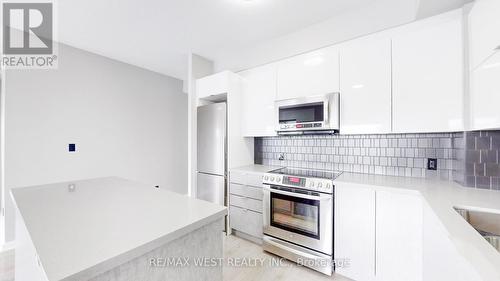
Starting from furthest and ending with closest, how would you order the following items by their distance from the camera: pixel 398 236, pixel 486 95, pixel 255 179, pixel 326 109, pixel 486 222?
pixel 255 179 → pixel 326 109 → pixel 398 236 → pixel 486 95 → pixel 486 222

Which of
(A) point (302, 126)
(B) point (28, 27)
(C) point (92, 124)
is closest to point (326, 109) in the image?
(A) point (302, 126)

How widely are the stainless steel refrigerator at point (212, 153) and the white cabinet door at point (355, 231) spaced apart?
4.96 feet

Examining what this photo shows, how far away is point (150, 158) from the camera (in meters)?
3.82

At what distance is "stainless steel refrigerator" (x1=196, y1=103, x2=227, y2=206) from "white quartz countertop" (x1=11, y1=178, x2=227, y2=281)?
4.33 ft

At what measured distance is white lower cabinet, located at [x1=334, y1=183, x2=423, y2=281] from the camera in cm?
149

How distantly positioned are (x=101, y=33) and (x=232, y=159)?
2366mm

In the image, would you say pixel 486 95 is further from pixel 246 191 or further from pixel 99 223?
pixel 99 223

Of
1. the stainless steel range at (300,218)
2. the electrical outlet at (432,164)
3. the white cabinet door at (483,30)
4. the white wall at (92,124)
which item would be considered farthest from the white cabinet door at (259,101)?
the white wall at (92,124)

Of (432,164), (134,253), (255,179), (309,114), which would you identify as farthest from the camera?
(255,179)

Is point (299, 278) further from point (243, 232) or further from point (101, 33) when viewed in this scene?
point (101, 33)

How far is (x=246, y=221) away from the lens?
8.21 ft

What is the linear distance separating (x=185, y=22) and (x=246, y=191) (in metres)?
2.19

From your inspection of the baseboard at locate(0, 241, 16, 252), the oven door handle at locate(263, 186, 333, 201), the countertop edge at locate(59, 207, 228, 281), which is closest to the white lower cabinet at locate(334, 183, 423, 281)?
the oven door handle at locate(263, 186, 333, 201)

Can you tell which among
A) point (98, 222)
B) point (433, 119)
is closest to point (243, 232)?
point (98, 222)
